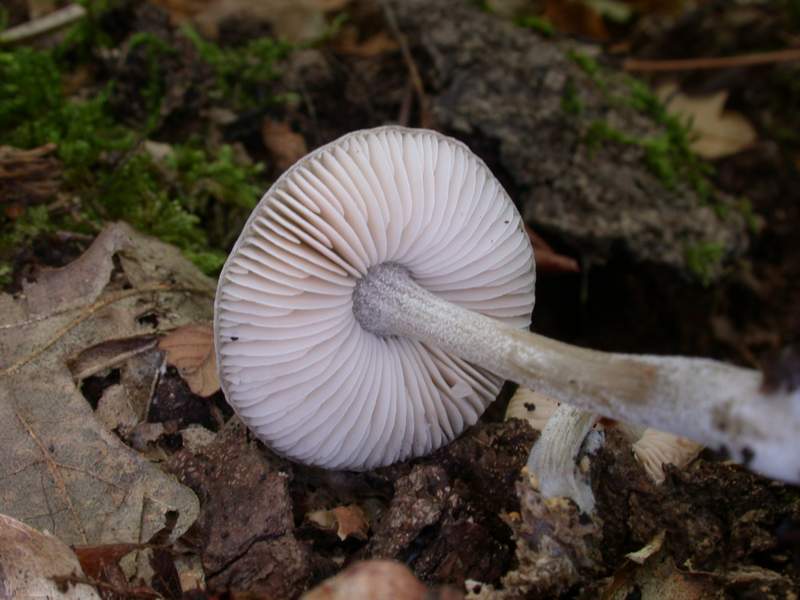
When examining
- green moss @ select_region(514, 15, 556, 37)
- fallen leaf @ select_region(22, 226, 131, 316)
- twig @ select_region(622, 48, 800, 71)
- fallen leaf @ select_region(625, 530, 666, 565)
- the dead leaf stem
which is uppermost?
green moss @ select_region(514, 15, 556, 37)

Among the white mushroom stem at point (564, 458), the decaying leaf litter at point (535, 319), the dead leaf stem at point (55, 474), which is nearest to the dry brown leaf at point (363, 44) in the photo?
the decaying leaf litter at point (535, 319)

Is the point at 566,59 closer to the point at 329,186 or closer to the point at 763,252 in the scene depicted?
the point at 763,252

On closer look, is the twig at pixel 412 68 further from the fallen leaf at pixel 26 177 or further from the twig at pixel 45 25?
the fallen leaf at pixel 26 177

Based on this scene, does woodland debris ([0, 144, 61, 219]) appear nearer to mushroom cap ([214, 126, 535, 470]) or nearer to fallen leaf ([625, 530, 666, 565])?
mushroom cap ([214, 126, 535, 470])

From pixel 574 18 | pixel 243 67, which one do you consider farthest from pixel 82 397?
pixel 574 18

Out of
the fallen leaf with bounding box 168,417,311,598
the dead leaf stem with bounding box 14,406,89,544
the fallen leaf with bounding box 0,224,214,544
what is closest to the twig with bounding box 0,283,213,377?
the fallen leaf with bounding box 0,224,214,544

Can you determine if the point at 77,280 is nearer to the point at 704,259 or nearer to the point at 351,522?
the point at 351,522
